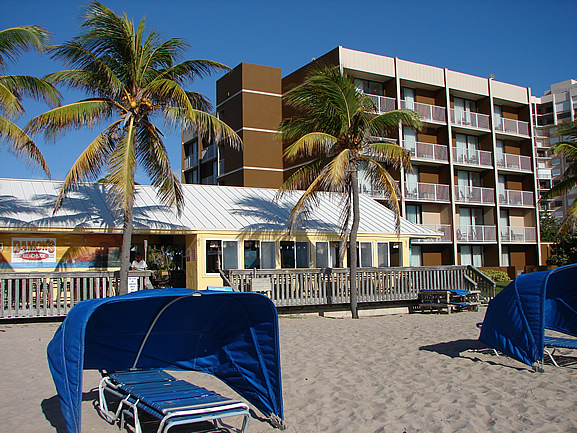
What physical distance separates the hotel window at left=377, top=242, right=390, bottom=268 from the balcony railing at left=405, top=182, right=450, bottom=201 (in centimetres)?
1176

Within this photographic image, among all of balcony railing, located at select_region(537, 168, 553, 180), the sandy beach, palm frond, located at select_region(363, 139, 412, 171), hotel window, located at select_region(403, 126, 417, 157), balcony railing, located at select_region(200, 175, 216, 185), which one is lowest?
the sandy beach

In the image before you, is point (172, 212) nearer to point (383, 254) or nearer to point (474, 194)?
point (383, 254)

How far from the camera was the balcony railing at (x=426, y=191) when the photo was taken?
33.5m

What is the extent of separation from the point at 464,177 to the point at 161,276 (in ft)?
78.4

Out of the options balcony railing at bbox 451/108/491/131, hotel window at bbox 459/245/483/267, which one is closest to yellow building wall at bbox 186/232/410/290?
hotel window at bbox 459/245/483/267

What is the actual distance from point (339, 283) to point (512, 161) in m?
25.6

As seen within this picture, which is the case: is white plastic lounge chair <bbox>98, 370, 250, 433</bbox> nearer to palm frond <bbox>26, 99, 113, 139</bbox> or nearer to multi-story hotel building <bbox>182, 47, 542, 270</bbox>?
palm frond <bbox>26, 99, 113, 139</bbox>

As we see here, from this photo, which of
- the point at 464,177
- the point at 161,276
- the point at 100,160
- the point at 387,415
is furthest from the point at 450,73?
the point at 387,415

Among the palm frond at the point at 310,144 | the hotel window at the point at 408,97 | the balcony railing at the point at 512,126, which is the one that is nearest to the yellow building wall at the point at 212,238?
the palm frond at the point at 310,144

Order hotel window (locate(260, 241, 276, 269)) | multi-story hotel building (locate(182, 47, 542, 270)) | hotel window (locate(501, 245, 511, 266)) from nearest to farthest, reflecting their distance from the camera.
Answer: hotel window (locate(260, 241, 276, 269)), multi-story hotel building (locate(182, 47, 542, 270)), hotel window (locate(501, 245, 511, 266))

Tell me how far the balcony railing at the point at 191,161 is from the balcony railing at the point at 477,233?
2365 cm

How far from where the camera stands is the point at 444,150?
35.1 metres

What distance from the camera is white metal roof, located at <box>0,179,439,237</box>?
17.2 meters

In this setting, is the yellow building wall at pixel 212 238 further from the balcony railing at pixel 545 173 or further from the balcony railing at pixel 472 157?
the balcony railing at pixel 545 173
